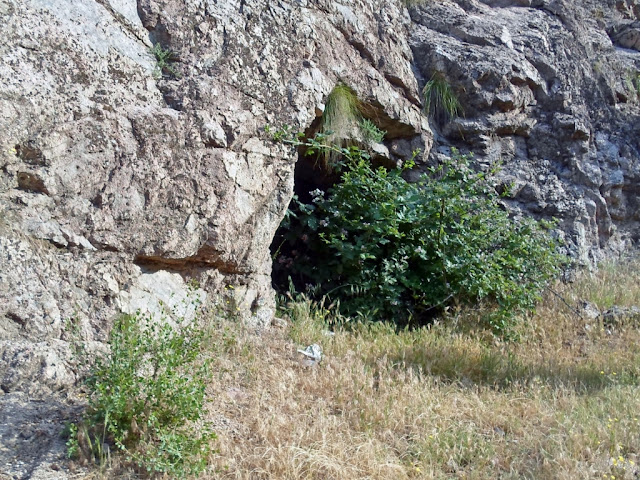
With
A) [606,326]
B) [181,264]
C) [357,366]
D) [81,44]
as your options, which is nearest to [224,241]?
[181,264]

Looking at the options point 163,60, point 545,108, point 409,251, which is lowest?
Answer: point 409,251

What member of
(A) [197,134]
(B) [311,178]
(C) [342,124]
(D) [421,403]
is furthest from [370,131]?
(D) [421,403]

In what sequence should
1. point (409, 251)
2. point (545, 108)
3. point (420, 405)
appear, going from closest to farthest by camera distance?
point (420, 405)
point (409, 251)
point (545, 108)

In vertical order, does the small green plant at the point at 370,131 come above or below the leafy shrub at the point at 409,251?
above

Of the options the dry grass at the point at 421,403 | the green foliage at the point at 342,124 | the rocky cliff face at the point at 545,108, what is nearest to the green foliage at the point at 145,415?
the dry grass at the point at 421,403

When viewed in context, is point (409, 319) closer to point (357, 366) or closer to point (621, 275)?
point (357, 366)

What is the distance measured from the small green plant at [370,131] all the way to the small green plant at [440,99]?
1.01 meters

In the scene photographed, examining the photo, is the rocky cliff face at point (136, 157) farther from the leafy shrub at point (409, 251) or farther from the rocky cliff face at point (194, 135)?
the leafy shrub at point (409, 251)

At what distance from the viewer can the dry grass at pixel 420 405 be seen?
3439 millimetres

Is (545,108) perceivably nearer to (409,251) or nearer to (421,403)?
(409,251)

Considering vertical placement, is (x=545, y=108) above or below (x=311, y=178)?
above

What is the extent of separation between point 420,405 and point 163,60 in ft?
10.9

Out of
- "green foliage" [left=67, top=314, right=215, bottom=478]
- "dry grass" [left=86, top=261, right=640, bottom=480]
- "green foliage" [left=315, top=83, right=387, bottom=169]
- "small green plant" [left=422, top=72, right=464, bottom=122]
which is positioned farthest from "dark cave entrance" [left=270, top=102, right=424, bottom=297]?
"green foliage" [left=67, top=314, right=215, bottom=478]

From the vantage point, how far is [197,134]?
191 inches
